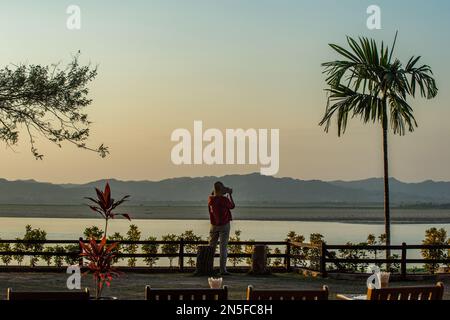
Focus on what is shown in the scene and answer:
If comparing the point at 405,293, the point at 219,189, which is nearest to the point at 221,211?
the point at 219,189

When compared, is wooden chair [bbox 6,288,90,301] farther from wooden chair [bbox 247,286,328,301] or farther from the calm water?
the calm water

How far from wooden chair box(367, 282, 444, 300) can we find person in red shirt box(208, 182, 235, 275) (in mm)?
12518

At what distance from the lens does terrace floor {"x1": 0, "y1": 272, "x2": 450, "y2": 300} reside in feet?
62.3

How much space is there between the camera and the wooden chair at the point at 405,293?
874cm

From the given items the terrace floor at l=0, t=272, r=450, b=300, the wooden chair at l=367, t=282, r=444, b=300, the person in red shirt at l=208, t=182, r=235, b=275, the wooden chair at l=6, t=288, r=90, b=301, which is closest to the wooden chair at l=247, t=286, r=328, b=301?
the wooden chair at l=367, t=282, r=444, b=300

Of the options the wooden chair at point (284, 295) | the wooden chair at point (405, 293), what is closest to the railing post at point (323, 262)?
the wooden chair at point (405, 293)

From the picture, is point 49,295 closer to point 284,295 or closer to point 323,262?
point 284,295

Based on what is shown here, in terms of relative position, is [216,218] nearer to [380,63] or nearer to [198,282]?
[198,282]

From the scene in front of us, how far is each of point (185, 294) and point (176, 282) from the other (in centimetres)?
1258

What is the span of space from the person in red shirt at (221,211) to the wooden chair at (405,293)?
1252 centimetres

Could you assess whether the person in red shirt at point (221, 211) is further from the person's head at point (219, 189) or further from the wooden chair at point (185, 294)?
the wooden chair at point (185, 294)

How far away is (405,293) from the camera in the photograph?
29.3 feet
